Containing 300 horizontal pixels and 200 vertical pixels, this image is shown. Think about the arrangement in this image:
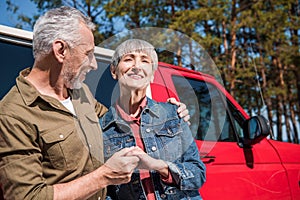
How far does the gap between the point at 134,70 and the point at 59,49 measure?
1.06 ft

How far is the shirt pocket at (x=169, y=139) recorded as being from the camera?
172cm

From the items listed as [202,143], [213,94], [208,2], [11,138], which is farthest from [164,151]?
[208,2]

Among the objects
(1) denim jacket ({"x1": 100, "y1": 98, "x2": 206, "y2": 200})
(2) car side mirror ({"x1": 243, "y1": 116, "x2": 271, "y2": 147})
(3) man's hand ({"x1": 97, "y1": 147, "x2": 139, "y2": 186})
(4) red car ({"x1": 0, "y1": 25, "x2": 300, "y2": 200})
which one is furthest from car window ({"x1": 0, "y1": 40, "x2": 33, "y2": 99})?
(2) car side mirror ({"x1": 243, "y1": 116, "x2": 271, "y2": 147})

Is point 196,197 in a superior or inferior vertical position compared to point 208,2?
inferior

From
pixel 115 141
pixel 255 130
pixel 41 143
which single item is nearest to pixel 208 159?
pixel 255 130

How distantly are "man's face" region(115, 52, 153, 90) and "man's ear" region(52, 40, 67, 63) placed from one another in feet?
0.76

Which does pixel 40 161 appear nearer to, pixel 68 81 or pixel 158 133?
pixel 68 81

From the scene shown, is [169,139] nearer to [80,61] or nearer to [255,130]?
[80,61]

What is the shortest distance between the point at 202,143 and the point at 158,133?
935 millimetres

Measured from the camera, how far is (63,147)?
154 centimetres

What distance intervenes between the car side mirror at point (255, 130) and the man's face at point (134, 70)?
1664 mm

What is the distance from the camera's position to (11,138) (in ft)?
4.68

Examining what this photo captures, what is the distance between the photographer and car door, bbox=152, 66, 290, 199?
98.0 inches

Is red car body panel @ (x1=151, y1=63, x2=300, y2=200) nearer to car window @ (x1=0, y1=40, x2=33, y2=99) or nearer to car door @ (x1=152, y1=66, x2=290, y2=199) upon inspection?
car door @ (x1=152, y1=66, x2=290, y2=199)
